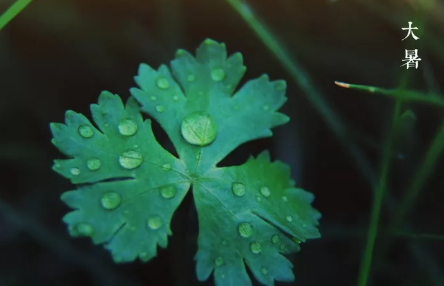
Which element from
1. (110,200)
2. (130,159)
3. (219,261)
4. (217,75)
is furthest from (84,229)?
(217,75)

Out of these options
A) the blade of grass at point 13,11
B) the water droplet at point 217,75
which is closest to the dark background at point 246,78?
the blade of grass at point 13,11

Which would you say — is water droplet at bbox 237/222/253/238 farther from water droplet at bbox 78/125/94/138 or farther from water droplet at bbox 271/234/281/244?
water droplet at bbox 78/125/94/138

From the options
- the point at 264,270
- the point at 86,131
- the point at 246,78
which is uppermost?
the point at 246,78

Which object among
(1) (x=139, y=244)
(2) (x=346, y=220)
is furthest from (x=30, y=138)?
(2) (x=346, y=220)

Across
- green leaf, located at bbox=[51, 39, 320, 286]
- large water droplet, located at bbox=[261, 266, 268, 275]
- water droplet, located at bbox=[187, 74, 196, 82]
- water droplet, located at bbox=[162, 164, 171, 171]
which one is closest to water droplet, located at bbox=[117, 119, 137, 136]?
green leaf, located at bbox=[51, 39, 320, 286]

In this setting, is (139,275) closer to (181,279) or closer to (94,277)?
(94,277)

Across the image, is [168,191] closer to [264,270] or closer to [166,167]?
[166,167]
